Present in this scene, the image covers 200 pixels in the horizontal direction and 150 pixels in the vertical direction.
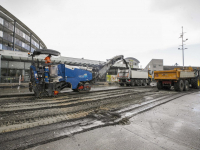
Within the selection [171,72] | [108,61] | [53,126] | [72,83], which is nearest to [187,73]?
[171,72]

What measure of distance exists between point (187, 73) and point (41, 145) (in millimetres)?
13458

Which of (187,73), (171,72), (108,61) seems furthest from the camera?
(108,61)

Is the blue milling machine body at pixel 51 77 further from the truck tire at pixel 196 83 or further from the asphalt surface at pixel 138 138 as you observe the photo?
the truck tire at pixel 196 83

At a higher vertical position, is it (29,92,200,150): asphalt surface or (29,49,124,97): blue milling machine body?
(29,49,124,97): blue milling machine body

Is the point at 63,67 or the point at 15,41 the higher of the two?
the point at 15,41

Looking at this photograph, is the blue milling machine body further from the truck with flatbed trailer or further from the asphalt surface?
the truck with flatbed trailer

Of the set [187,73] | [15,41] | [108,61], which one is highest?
[15,41]

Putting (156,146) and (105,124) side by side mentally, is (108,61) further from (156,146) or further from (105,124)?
(156,146)

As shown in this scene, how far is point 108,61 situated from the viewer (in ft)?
43.9

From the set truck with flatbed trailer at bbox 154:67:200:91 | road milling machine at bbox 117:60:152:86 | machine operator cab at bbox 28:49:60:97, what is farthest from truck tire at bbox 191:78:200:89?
machine operator cab at bbox 28:49:60:97

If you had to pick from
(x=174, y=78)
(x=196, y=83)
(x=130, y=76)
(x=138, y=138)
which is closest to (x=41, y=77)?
(x=138, y=138)

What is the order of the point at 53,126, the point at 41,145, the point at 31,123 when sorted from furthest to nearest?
the point at 31,123 → the point at 53,126 → the point at 41,145

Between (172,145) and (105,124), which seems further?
(105,124)

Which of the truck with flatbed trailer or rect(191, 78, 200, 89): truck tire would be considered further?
rect(191, 78, 200, 89): truck tire
